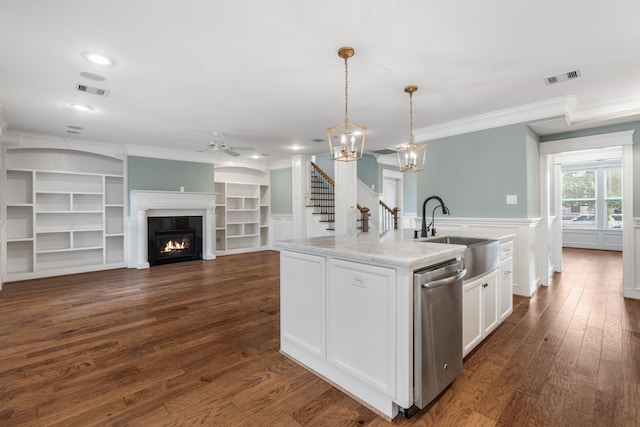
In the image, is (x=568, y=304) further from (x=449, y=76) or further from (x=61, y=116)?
(x=61, y=116)

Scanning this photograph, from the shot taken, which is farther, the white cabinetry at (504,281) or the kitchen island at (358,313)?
the white cabinetry at (504,281)

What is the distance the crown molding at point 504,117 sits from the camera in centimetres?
396

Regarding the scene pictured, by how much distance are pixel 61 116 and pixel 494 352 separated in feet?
20.5

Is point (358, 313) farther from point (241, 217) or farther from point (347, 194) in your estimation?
point (241, 217)

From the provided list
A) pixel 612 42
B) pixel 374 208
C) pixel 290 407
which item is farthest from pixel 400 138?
pixel 290 407

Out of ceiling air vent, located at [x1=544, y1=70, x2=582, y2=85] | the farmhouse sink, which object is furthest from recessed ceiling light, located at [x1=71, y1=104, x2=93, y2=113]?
ceiling air vent, located at [x1=544, y1=70, x2=582, y2=85]

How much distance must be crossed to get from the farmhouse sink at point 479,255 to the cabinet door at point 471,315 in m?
0.10

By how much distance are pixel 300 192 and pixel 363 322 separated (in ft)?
19.1

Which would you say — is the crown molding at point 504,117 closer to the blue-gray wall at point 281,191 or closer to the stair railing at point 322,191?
the stair railing at point 322,191

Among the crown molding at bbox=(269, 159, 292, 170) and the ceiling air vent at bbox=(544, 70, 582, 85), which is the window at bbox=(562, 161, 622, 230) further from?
the crown molding at bbox=(269, 159, 292, 170)

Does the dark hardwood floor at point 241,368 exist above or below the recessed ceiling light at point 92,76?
below

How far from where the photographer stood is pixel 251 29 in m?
2.40

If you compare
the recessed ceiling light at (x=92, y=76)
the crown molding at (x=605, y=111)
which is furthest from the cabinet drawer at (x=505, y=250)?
the recessed ceiling light at (x=92, y=76)

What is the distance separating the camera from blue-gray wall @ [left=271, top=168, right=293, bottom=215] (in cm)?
859
